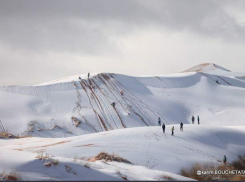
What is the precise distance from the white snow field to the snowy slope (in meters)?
0.04

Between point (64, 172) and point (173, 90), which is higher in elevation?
point (173, 90)

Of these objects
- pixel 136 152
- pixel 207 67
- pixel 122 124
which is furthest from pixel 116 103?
pixel 207 67

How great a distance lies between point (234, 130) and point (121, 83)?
24838 millimetres

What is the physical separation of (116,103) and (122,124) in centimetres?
596

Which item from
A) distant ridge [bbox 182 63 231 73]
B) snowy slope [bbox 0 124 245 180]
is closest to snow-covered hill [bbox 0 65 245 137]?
snowy slope [bbox 0 124 245 180]

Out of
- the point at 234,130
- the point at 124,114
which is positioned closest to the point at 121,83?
the point at 124,114

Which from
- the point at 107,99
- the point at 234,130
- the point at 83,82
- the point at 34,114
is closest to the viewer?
the point at 234,130

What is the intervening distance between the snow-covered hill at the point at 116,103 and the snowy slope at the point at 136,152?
10811mm

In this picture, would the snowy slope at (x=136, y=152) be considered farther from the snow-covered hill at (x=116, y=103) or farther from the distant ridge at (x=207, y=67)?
the distant ridge at (x=207, y=67)

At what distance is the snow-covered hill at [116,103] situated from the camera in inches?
1880

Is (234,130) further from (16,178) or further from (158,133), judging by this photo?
(16,178)

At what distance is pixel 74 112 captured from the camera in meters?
50.8

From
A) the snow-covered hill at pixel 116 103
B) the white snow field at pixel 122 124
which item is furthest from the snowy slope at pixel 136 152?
the snow-covered hill at pixel 116 103

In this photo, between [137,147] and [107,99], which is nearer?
[137,147]
